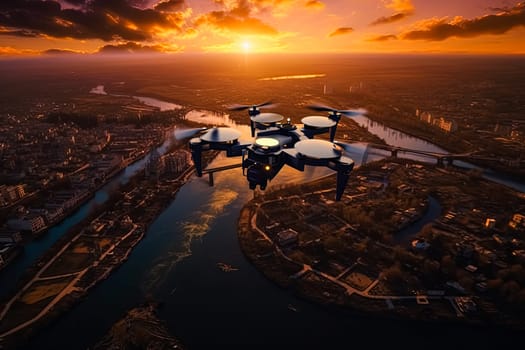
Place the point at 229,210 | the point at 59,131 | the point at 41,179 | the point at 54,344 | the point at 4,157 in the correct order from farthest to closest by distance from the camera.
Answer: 1. the point at 59,131
2. the point at 4,157
3. the point at 41,179
4. the point at 229,210
5. the point at 54,344

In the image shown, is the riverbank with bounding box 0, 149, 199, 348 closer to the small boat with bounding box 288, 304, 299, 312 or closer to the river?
the river

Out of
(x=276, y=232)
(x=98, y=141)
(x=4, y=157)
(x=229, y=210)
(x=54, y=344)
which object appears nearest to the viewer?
(x=54, y=344)

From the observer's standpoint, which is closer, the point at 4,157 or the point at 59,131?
the point at 4,157

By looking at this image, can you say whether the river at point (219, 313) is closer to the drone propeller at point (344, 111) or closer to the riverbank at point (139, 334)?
the riverbank at point (139, 334)

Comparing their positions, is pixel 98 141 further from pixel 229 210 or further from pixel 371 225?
pixel 371 225

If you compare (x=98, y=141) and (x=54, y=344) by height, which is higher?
(x=98, y=141)

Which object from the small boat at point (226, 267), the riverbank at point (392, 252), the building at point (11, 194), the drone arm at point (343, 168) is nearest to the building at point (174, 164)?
the riverbank at point (392, 252)

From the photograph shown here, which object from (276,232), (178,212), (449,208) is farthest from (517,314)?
(178,212)
